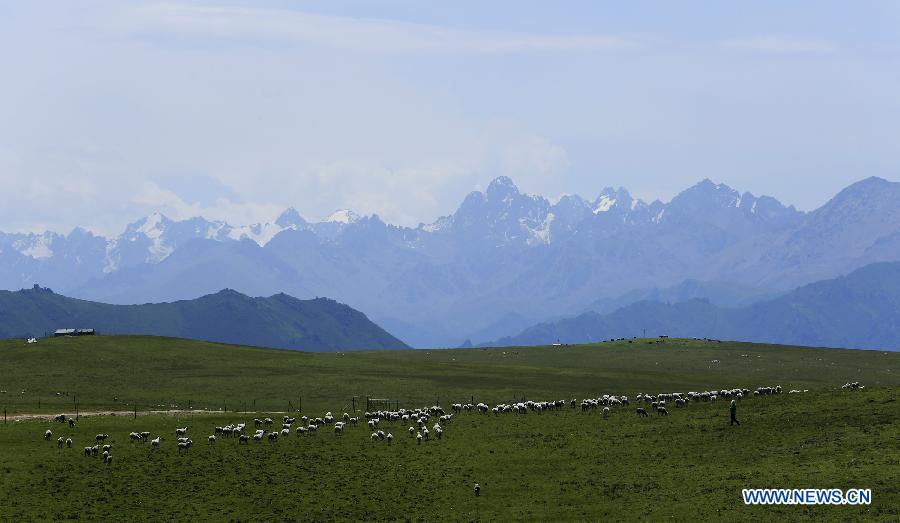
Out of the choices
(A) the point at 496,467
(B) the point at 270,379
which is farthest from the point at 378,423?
(B) the point at 270,379

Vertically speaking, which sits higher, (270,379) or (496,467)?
(270,379)

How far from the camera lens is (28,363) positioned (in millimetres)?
160250

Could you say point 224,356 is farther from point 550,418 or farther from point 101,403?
point 550,418

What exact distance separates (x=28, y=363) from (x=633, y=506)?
12230 centimetres

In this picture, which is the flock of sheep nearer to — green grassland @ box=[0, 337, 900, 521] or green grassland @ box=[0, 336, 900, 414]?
green grassland @ box=[0, 337, 900, 521]

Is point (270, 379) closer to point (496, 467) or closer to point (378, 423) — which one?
point (378, 423)

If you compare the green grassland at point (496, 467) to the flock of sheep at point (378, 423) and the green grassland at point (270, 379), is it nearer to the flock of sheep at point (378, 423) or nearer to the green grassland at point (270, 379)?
the flock of sheep at point (378, 423)

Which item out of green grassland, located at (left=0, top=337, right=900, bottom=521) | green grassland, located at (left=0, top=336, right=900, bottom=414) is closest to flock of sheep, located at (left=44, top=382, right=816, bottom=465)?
green grassland, located at (left=0, top=337, right=900, bottom=521)

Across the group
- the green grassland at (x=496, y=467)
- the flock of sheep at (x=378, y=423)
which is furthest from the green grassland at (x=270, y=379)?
the flock of sheep at (x=378, y=423)

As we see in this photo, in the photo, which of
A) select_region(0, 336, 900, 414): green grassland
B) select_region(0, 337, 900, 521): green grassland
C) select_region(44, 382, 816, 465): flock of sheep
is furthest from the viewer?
select_region(0, 336, 900, 414): green grassland

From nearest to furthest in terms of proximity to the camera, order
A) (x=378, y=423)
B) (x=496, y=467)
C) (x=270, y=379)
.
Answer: (x=496, y=467)
(x=378, y=423)
(x=270, y=379)

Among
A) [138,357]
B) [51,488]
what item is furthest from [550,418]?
[138,357]

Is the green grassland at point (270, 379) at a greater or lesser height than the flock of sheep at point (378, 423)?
greater

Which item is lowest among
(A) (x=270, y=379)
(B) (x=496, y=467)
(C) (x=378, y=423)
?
(B) (x=496, y=467)
